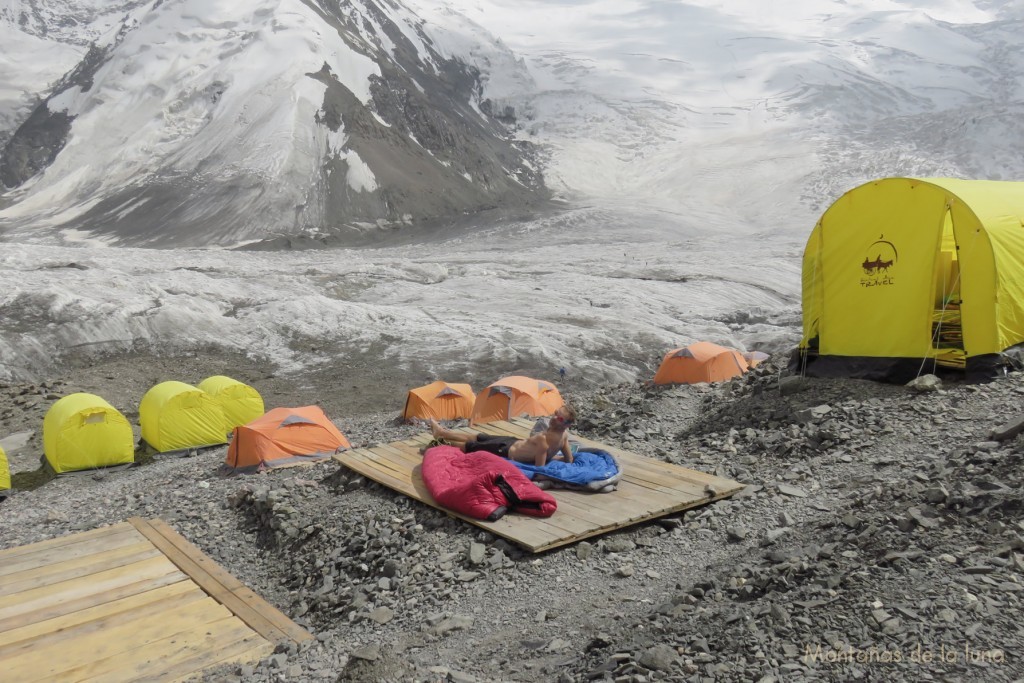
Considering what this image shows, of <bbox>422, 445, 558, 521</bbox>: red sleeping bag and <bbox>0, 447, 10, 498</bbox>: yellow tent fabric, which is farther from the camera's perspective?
<bbox>0, 447, 10, 498</bbox>: yellow tent fabric

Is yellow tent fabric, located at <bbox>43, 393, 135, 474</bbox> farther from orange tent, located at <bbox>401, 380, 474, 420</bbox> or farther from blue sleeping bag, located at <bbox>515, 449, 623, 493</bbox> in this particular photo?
blue sleeping bag, located at <bbox>515, 449, 623, 493</bbox>

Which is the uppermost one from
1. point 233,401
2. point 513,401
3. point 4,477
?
point 513,401

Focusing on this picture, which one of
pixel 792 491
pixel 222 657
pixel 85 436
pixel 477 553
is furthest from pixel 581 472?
pixel 85 436

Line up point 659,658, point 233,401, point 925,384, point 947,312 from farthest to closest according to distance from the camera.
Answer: point 233,401 < point 947,312 < point 925,384 < point 659,658

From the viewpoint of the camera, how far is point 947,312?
417 inches

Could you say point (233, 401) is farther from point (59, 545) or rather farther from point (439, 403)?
point (59, 545)

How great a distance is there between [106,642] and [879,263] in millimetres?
9693

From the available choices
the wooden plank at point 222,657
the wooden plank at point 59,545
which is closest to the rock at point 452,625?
the wooden plank at point 222,657

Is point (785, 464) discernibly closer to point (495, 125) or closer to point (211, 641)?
point (211, 641)

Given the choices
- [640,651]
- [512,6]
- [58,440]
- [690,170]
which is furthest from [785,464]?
[512,6]

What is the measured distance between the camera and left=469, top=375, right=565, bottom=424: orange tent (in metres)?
15.2

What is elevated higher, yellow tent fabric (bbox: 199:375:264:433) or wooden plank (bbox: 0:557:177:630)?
wooden plank (bbox: 0:557:177:630)

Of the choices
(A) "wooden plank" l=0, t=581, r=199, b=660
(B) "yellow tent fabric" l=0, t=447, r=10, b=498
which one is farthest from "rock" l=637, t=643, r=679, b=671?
(B) "yellow tent fabric" l=0, t=447, r=10, b=498

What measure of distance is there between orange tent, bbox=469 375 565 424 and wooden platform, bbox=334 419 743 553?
5.56 metres
